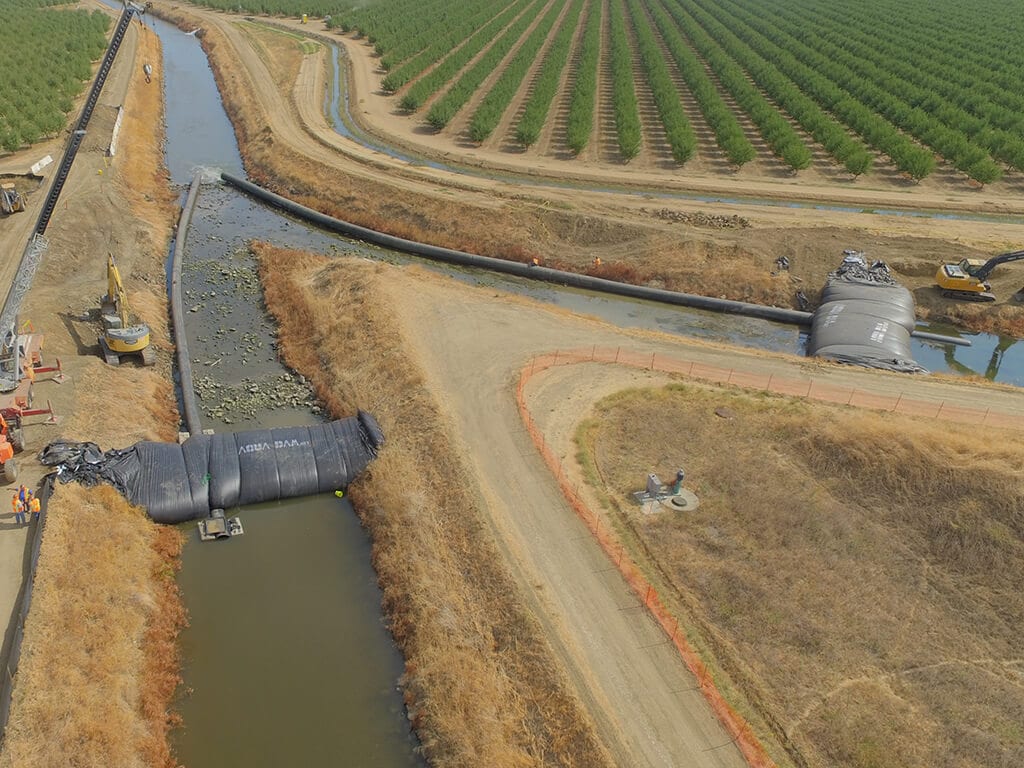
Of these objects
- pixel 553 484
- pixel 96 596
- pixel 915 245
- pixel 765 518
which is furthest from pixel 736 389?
pixel 96 596

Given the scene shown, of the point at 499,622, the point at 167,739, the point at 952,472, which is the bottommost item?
the point at 167,739

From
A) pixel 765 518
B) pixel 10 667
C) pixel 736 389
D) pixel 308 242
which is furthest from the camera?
pixel 308 242

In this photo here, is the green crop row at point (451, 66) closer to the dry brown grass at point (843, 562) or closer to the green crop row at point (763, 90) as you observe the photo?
the green crop row at point (763, 90)

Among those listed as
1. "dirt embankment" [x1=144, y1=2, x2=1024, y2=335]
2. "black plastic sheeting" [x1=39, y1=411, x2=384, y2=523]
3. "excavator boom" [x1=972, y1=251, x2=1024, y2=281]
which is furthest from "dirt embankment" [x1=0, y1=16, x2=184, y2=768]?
"excavator boom" [x1=972, y1=251, x2=1024, y2=281]

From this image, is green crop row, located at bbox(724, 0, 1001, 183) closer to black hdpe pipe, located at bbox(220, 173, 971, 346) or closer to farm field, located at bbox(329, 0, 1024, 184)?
farm field, located at bbox(329, 0, 1024, 184)

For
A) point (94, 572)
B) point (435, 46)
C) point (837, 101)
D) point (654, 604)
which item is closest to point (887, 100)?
point (837, 101)

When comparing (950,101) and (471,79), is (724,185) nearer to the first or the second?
(471,79)

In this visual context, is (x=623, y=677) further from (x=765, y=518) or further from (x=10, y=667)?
(x=10, y=667)

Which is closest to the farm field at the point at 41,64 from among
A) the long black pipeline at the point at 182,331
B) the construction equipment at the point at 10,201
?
the construction equipment at the point at 10,201
